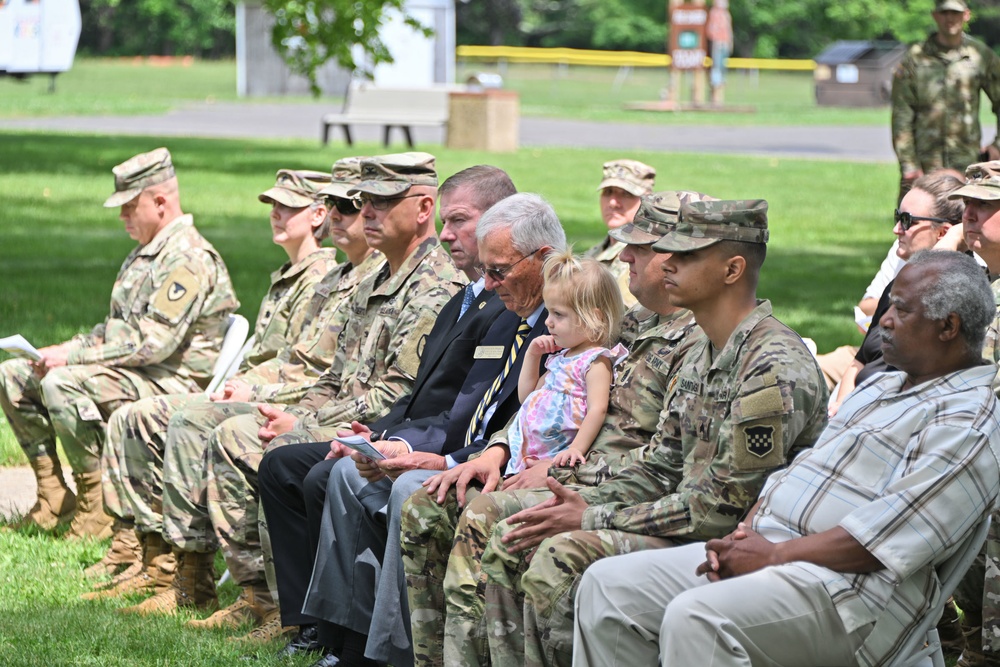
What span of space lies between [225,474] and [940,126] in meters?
7.77

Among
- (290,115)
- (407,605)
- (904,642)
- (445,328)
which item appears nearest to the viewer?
(904,642)

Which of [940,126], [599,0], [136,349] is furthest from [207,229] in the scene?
[599,0]

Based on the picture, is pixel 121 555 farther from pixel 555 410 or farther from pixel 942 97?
pixel 942 97

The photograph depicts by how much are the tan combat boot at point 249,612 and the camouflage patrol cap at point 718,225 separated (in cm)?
252

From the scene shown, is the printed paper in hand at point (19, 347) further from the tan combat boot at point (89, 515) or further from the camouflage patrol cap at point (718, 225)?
the camouflage patrol cap at point (718, 225)

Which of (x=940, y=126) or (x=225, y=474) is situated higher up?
(x=940, y=126)

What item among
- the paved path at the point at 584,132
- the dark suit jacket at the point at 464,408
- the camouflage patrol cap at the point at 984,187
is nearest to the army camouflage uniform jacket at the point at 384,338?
the dark suit jacket at the point at 464,408

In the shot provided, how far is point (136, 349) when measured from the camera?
680 centimetres

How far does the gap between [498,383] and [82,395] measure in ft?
8.39

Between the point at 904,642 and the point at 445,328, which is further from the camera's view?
the point at 445,328

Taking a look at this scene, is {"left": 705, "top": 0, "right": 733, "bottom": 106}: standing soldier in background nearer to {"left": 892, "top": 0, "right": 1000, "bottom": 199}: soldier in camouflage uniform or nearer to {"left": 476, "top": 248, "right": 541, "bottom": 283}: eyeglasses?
{"left": 892, "top": 0, "right": 1000, "bottom": 199}: soldier in camouflage uniform

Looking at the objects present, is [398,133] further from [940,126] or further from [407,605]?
[407,605]

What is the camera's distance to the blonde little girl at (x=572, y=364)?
467cm

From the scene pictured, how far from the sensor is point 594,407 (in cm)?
464
